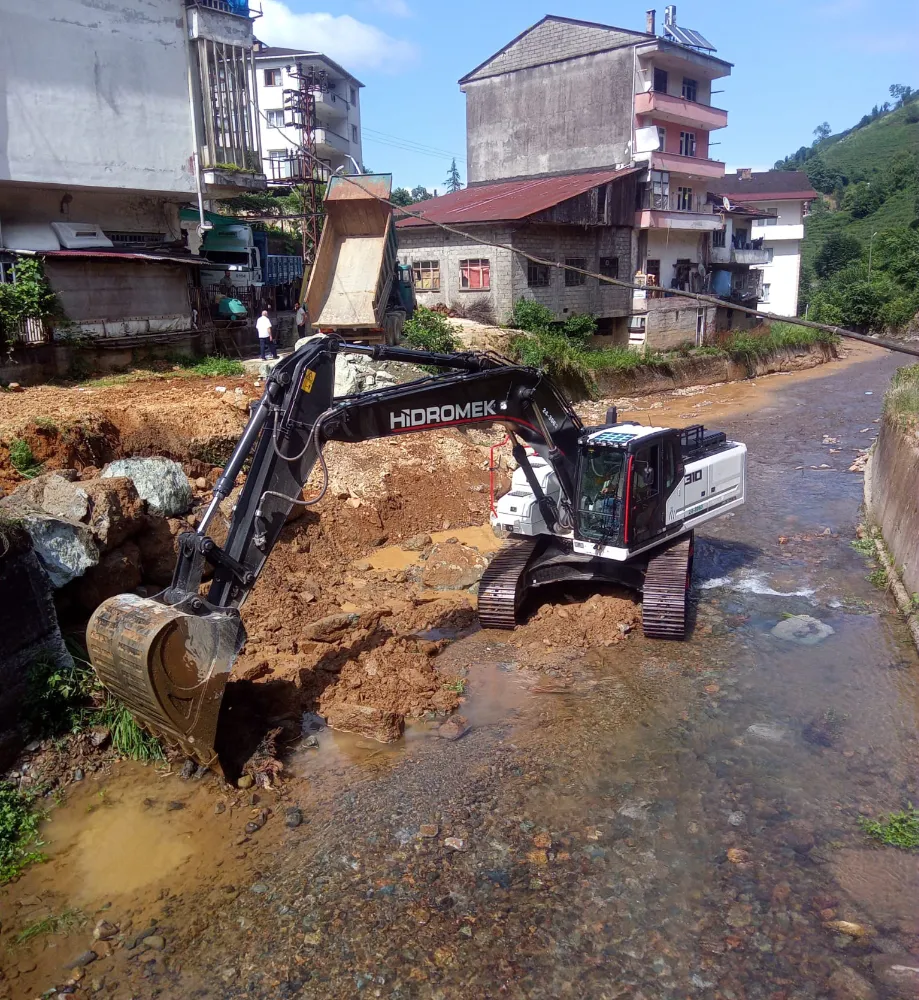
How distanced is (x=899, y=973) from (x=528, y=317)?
2309 cm

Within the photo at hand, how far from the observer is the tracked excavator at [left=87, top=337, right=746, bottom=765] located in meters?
6.16

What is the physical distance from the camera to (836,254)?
55000 millimetres

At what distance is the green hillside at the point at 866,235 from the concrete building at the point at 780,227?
68.6 inches

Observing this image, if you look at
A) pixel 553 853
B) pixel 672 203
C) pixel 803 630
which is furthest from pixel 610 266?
pixel 553 853

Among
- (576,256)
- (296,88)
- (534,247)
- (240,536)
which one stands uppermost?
(296,88)

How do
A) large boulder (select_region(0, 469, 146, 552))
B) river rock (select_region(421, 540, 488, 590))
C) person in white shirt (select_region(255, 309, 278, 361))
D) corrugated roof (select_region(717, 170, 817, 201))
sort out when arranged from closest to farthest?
large boulder (select_region(0, 469, 146, 552))
river rock (select_region(421, 540, 488, 590))
person in white shirt (select_region(255, 309, 278, 361))
corrugated roof (select_region(717, 170, 817, 201))

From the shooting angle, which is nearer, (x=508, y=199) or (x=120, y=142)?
(x=120, y=142)

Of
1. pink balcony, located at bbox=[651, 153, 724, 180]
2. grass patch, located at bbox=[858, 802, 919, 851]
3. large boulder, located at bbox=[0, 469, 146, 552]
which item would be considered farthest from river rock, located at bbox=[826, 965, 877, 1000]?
pink balcony, located at bbox=[651, 153, 724, 180]

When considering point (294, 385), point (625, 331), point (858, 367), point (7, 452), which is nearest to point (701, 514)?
point (294, 385)

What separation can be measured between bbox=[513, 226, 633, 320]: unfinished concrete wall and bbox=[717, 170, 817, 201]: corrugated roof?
21.7m

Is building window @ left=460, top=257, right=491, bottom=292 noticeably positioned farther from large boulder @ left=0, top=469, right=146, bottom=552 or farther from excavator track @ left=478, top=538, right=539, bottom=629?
large boulder @ left=0, top=469, right=146, bottom=552

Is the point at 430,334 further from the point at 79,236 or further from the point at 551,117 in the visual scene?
the point at 551,117

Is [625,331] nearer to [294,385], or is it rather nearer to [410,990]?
[294,385]

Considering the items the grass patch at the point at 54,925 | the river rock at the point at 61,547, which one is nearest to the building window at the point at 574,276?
the river rock at the point at 61,547
